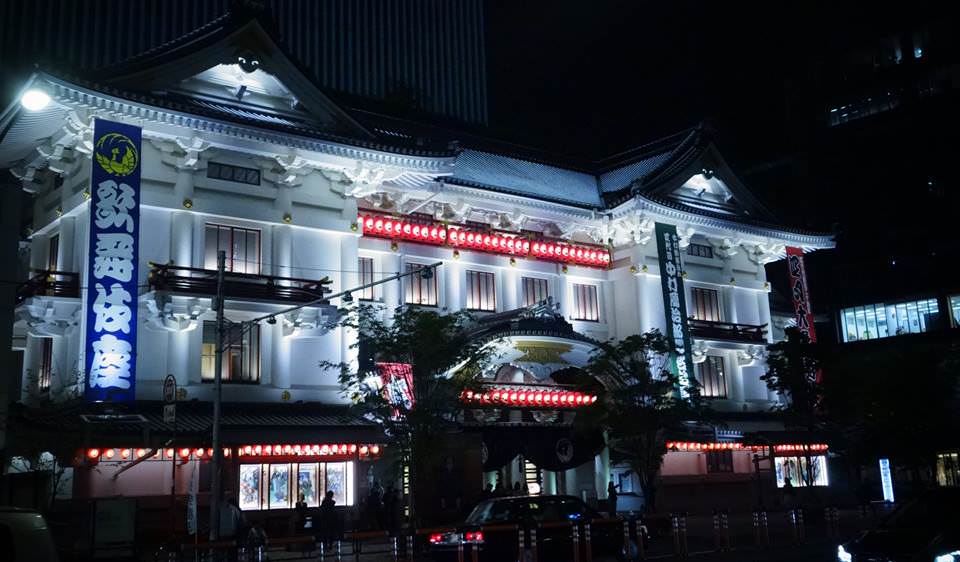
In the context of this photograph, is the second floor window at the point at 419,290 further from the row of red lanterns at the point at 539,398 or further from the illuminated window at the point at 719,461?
the illuminated window at the point at 719,461

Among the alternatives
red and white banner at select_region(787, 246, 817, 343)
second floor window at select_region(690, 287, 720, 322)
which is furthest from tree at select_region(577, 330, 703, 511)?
red and white banner at select_region(787, 246, 817, 343)

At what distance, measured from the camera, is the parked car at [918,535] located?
48.8 ft

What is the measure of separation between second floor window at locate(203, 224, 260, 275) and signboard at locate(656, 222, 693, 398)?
19374 millimetres

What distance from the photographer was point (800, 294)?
46.6 m

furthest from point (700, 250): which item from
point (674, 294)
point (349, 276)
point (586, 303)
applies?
point (349, 276)

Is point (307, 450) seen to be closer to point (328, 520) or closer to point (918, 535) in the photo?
point (328, 520)

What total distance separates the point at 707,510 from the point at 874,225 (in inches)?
1359

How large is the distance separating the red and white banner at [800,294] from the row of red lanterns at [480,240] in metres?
11.0

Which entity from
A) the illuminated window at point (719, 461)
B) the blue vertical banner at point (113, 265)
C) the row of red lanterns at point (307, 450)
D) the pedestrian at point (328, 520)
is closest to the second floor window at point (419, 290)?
the row of red lanterns at point (307, 450)

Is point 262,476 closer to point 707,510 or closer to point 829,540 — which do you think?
point 829,540

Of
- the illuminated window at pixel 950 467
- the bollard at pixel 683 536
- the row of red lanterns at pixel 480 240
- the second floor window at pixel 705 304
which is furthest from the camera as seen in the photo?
the illuminated window at pixel 950 467

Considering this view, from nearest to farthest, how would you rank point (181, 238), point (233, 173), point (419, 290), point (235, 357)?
point (181, 238) → point (235, 357) → point (233, 173) → point (419, 290)

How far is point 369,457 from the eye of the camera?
105 ft

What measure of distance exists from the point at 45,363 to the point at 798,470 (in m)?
37.2
